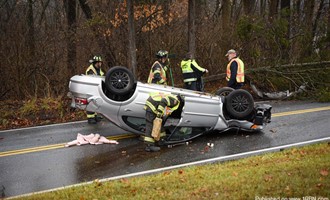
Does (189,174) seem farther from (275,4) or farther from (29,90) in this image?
(275,4)

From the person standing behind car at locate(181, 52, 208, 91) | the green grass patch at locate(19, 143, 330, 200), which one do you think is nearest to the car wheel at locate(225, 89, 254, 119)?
the green grass patch at locate(19, 143, 330, 200)

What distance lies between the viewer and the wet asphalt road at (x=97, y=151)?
7.56 meters

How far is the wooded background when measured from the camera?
15719 millimetres

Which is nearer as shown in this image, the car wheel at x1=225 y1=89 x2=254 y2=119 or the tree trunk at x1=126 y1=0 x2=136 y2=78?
the car wheel at x1=225 y1=89 x2=254 y2=119

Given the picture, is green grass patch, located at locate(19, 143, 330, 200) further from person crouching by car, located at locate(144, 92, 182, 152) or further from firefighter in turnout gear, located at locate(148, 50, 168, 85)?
firefighter in turnout gear, located at locate(148, 50, 168, 85)

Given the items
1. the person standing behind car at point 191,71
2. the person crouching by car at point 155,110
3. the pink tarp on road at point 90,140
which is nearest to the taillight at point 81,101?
the pink tarp on road at point 90,140

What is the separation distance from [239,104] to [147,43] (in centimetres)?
864

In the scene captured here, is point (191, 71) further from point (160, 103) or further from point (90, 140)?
point (90, 140)

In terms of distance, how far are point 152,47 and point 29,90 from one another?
211 inches

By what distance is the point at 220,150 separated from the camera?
29.4ft

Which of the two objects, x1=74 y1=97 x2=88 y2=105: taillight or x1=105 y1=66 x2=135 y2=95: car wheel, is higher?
x1=105 y1=66 x2=135 y2=95: car wheel

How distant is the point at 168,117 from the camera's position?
372 inches

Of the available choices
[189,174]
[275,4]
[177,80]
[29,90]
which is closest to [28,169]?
[189,174]

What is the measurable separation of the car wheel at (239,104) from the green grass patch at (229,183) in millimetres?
2272
